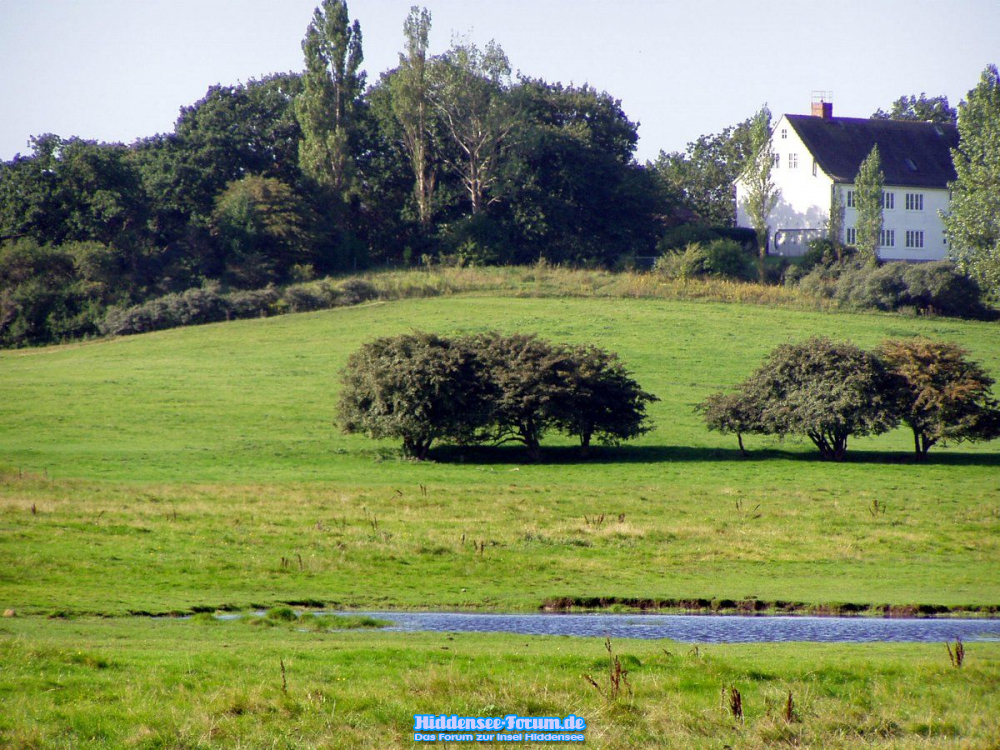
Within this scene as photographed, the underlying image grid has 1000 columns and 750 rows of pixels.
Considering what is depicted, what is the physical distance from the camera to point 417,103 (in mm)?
99125

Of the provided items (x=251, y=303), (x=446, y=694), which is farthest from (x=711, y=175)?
(x=446, y=694)

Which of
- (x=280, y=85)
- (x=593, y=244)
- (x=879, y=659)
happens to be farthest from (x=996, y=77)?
(x=280, y=85)

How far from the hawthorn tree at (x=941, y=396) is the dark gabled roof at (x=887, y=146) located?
58.1 m

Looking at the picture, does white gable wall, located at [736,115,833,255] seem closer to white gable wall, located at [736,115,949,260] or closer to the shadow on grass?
white gable wall, located at [736,115,949,260]

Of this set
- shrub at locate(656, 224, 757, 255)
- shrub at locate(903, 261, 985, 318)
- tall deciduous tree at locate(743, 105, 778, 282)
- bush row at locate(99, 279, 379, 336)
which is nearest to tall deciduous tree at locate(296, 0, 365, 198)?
bush row at locate(99, 279, 379, 336)

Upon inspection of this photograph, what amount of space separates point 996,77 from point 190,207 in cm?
6686

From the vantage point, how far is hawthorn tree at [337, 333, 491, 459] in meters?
46.6

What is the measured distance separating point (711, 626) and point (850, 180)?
86885 mm

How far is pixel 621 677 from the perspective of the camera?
53.1ft

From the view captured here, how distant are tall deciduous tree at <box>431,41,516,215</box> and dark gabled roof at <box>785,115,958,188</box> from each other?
2983 centimetres

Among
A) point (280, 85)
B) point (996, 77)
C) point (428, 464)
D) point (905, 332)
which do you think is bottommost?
point (428, 464)

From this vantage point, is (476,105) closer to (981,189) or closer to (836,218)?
(836,218)

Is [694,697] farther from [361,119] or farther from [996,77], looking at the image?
[361,119]

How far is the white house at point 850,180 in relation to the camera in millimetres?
102000
